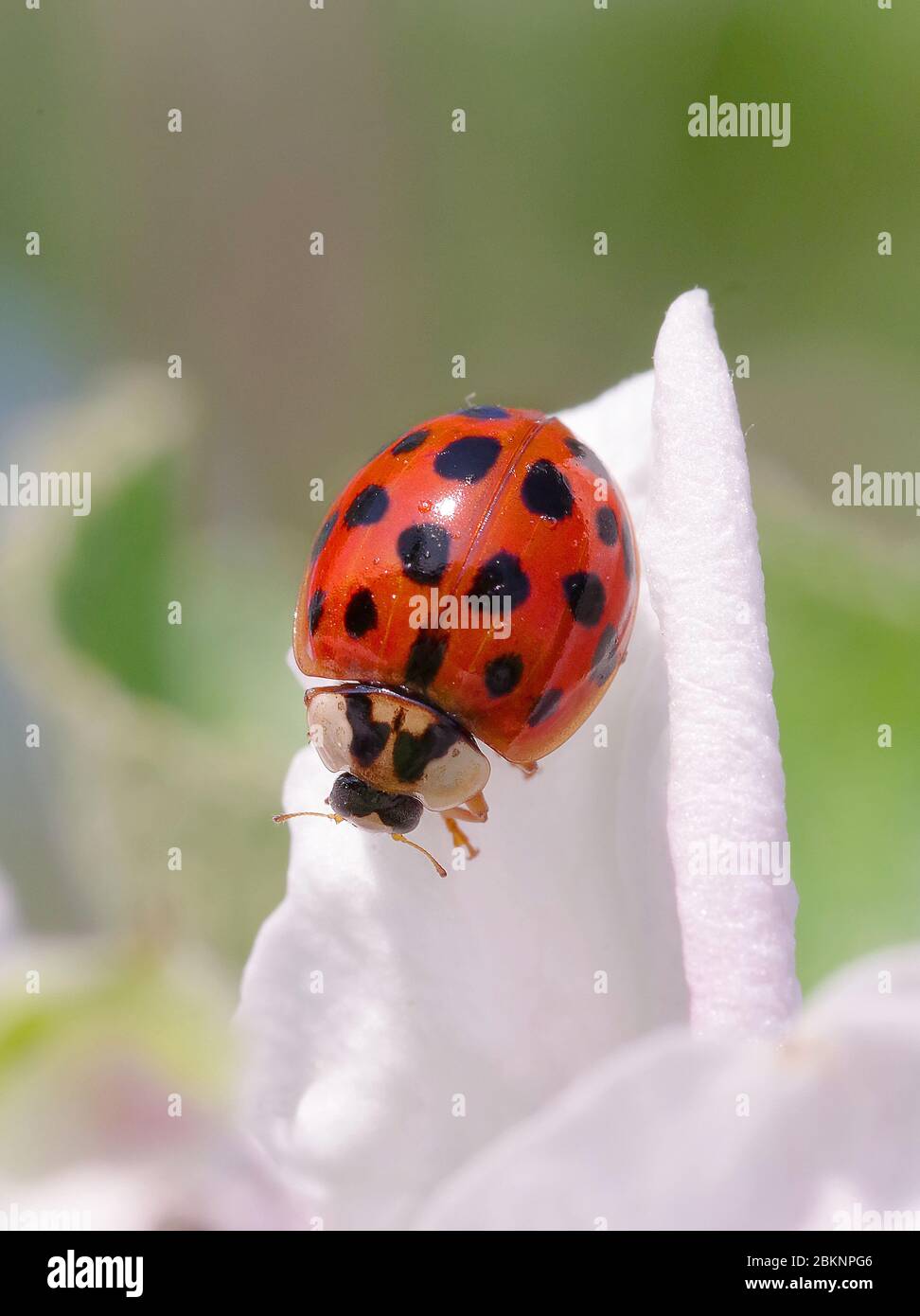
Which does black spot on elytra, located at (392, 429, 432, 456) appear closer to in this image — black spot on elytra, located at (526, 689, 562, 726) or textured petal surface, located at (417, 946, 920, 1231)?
black spot on elytra, located at (526, 689, 562, 726)

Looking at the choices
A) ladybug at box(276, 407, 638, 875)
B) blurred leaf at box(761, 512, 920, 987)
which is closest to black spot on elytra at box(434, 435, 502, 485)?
ladybug at box(276, 407, 638, 875)

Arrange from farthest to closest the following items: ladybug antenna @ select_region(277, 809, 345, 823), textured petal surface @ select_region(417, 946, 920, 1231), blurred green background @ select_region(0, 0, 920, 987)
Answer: blurred green background @ select_region(0, 0, 920, 987)
ladybug antenna @ select_region(277, 809, 345, 823)
textured petal surface @ select_region(417, 946, 920, 1231)

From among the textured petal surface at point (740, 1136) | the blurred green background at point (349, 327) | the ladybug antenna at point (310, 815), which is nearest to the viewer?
the textured petal surface at point (740, 1136)

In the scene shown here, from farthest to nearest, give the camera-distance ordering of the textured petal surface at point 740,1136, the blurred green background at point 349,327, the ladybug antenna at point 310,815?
1. the blurred green background at point 349,327
2. the ladybug antenna at point 310,815
3. the textured petal surface at point 740,1136

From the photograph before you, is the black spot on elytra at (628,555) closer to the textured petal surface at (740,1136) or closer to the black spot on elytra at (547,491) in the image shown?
the black spot on elytra at (547,491)

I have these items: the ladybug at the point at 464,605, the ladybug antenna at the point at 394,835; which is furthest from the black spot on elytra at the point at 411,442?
the ladybug antenna at the point at 394,835

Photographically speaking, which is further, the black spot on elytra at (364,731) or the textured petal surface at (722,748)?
the black spot on elytra at (364,731)

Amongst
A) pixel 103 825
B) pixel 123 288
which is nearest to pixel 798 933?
pixel 103 825

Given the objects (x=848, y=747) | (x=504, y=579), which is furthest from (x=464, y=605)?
(x=848, y=747)
